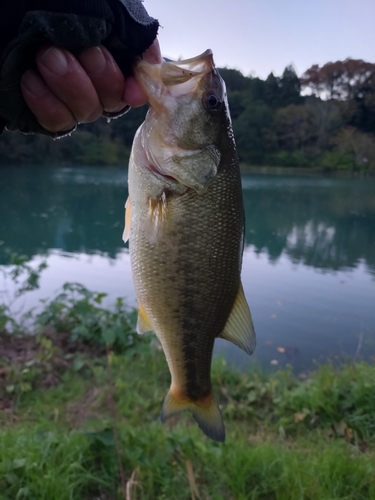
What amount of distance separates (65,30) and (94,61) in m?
0.15

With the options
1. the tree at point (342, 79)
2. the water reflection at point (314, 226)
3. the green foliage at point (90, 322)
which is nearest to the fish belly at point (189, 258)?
the green foliage at point (90, 322)

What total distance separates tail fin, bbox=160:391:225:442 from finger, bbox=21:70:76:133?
1.27 m

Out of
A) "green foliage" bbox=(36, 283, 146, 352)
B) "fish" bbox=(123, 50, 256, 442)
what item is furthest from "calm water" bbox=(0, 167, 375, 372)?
"fish" bbox=(123, 50, 256, 442)

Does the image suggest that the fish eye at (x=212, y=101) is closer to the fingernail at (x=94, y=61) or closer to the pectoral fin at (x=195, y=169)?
the pectoral fin at (x=195, y=169)

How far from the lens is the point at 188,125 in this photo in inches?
64.9

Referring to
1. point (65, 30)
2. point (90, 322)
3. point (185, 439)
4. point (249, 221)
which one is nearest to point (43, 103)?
point (65, 30)

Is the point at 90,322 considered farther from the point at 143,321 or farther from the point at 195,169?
the point at 195,169

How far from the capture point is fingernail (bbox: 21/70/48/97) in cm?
145

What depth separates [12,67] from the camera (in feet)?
4.59

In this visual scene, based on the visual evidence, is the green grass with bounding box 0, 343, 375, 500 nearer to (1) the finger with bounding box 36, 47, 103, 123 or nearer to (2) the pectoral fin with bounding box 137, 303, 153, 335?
(2) the pectoral fin with bounding box 137, 303, 153, 335

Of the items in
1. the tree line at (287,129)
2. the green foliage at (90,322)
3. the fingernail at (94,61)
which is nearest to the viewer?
the fingernail at (94,61)

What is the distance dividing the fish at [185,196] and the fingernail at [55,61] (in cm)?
29

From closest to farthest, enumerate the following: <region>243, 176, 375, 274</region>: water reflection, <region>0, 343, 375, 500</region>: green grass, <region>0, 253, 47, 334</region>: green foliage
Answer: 1. <region>0, 343, 375, 500</region>: green grass
2. <region>0, 253, 47, 334</region>: green foliage
3. <region>243, 176, 375, 274</region>: water reflection

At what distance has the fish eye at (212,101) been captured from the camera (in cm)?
164
